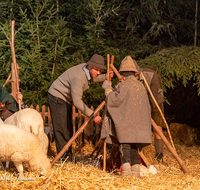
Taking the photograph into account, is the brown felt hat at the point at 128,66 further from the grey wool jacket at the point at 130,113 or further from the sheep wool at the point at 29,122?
the sheep wool at the point at 29,122

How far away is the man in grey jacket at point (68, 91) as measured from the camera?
16.0 ft

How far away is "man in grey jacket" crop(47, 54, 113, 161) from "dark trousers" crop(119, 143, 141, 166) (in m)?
0.90

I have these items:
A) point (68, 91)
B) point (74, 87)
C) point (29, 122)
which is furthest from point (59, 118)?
point (29, 122)

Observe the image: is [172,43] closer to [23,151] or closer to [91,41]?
[91,41]

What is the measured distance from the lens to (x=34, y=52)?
28.3ft

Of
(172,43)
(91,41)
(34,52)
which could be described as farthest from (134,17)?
(34,52)

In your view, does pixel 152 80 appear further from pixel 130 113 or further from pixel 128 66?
pixel 130 113

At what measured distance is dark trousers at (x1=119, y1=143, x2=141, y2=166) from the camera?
4.25m

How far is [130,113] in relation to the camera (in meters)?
4.20

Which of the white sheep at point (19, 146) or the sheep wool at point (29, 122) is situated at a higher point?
the sheep wool at point (29, 122)

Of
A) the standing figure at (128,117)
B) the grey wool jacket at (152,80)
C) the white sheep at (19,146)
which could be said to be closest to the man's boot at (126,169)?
the standing figure at (128,117)

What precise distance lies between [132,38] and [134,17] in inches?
49.1

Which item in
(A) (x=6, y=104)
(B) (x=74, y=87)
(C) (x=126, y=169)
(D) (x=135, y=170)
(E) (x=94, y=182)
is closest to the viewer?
(E) (x=94, y=182)

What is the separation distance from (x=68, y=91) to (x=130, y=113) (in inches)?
59.9
